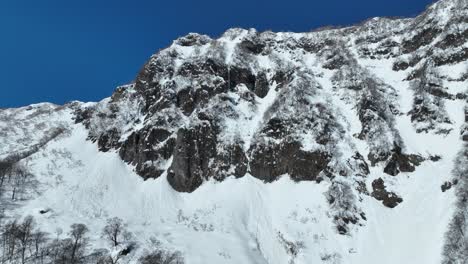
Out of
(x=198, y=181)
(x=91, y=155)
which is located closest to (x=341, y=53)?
(x=198, y=181)

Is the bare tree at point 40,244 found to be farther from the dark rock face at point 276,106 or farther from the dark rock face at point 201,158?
the dark rock face at point 276,106

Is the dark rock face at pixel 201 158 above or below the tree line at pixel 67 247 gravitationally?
above

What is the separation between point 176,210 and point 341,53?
56.3 m

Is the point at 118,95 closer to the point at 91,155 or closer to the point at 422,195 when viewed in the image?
the point at 91,155

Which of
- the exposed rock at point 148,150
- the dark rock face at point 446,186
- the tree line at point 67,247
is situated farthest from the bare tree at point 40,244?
the dark rock face at point 446,186

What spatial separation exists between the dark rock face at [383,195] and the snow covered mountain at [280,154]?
0.75ft

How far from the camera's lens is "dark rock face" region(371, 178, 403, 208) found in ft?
225

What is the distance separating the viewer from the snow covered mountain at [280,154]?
212ft

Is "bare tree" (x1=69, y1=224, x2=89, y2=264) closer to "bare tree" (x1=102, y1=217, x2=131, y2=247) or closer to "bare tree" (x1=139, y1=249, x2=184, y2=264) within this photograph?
"bare tree" (x1=102, y1=217, x2=131, y2=247)

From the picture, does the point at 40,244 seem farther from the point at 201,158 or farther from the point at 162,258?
the point at 201,158

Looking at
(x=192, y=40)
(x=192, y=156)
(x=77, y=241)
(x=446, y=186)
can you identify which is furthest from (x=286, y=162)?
(x=192, y=40)

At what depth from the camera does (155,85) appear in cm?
11138

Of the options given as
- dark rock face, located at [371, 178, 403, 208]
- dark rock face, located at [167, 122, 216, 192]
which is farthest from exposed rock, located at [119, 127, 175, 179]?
dark rock face, located at [371, 178, 403, 208]

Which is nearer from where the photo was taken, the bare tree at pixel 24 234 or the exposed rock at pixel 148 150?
the bare tree at pixel 24 234
